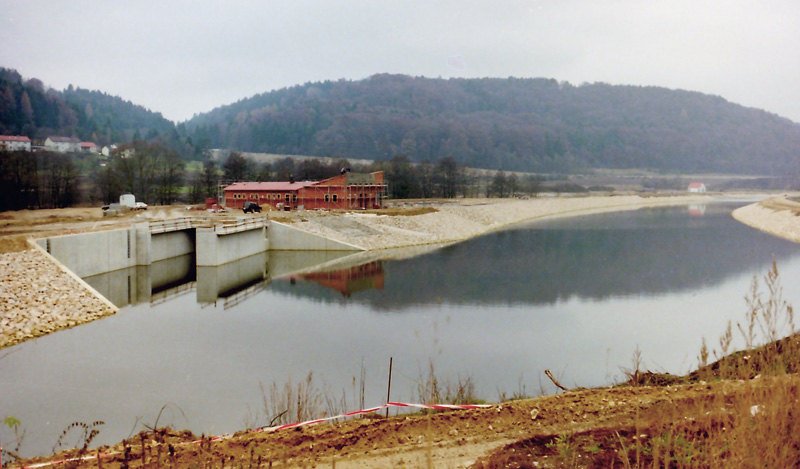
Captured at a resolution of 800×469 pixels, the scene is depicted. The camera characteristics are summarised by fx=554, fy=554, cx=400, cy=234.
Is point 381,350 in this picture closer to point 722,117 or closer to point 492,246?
point 492,246

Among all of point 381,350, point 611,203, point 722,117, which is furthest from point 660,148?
point 381,350

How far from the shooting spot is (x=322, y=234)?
101 feet

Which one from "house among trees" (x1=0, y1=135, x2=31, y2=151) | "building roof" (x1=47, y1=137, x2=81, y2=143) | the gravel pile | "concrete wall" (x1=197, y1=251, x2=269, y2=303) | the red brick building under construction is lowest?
"concrete wall" (x1=197, y1=251, x2=269, y2=303)

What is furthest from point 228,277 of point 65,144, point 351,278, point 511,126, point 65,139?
point 511,126

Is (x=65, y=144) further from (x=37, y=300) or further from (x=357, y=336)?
(x=357, y=336)

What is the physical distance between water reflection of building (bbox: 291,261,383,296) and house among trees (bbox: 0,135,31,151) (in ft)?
79.6

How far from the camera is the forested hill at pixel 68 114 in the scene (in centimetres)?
4725

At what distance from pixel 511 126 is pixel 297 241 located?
398ft

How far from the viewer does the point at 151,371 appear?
11.1 meters

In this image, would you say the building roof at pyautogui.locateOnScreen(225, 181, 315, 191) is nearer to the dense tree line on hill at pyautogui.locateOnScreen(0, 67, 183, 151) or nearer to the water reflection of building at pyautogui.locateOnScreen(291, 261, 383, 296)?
the water reflection of building at pyautogui.locateOnScreen(291, 261, 383, 296)

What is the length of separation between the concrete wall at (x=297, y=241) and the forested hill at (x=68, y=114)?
26.0 metres

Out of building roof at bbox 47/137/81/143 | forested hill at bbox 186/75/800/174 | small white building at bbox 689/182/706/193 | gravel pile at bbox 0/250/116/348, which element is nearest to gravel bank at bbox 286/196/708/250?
gravel pile at bbox 0/250/116/348

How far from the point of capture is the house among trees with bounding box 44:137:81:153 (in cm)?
5684

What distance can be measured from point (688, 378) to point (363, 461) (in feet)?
17.8
